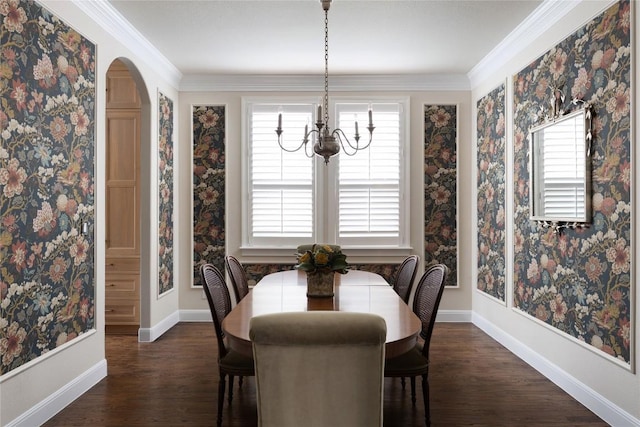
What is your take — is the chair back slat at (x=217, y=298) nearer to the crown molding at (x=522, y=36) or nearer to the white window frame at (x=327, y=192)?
the white window frame at (x=327, y=192)

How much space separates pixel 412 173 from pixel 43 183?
12.4 ft

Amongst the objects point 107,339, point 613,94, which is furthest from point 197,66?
point 613,94

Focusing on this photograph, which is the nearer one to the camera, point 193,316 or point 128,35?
point 128,35

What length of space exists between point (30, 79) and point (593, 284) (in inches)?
139

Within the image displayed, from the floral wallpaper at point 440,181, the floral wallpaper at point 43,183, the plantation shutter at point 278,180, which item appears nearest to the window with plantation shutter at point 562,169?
the floral wallpaper at point 440,181

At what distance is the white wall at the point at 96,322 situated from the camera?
9.03 ft

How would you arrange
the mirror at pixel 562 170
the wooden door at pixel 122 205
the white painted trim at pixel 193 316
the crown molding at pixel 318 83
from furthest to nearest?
1. the white painted trim at pixel 193 316
2. the crown molding at pixel 318 83
3. the wooden door at pixel 122 205
4. the mirror at pixel 562 170

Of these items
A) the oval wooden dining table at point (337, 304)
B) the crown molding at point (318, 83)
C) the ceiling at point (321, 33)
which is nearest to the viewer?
the oval wooden dining table at point (337, 304)

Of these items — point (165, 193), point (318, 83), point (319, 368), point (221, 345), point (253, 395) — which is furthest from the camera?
point (318, 83)

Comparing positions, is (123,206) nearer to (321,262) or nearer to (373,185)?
(373,185)

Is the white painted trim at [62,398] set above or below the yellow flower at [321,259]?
below

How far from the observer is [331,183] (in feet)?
18.5

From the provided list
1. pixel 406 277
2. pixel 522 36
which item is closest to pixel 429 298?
pixel 406 277

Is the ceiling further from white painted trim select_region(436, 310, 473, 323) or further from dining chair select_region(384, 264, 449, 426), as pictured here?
white painted trim select_region(436, 310, 473, 323)
